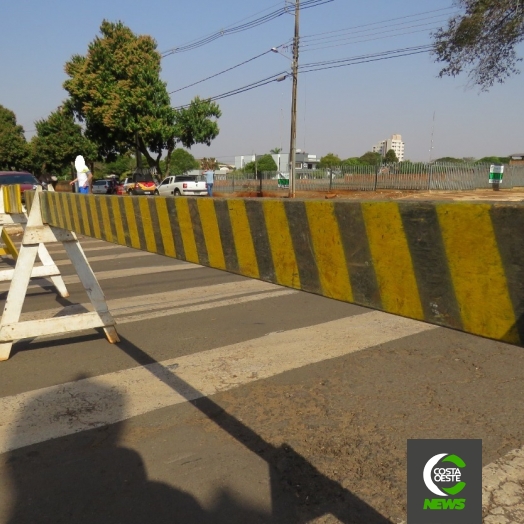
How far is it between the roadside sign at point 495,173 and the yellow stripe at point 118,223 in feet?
95.5

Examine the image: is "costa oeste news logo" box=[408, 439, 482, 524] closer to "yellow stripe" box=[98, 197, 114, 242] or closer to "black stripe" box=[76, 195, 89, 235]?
"yellow stripe" box=[98, 197, 114, 242]

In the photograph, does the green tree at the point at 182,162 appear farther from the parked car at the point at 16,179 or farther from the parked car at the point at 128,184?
the parked car at the point at 16,179

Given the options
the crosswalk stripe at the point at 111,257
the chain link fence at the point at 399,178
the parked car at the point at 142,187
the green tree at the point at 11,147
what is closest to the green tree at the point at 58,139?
the green tree at the point at 11,147

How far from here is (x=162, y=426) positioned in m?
3.18

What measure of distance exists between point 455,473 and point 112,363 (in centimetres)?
320

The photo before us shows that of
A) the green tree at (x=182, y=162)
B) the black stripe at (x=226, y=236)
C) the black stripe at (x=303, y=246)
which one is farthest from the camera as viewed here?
the green tree at (x=182, y=162)

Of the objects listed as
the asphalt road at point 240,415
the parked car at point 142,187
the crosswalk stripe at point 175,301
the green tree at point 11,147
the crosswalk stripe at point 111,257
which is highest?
the green tree at point 11,147

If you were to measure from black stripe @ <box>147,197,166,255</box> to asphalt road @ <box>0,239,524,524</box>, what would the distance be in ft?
3.59

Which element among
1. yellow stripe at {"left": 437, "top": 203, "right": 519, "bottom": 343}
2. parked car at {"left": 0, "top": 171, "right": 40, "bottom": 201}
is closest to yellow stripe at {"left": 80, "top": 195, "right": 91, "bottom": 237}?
yellow stripe at {"left": 437, "top": 203, "right": 519, "bottom": 343}

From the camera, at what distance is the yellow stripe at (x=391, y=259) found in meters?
1.57

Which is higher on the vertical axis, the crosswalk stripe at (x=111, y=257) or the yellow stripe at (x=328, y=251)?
the yellow stripe at (x=328, y=251)

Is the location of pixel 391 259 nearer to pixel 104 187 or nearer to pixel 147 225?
pixel 147 225

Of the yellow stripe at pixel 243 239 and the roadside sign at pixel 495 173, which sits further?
the roadside sign at pixel 495 173

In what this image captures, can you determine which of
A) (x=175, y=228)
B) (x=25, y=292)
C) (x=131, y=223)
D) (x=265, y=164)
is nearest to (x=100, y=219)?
(x=131, y=223)
